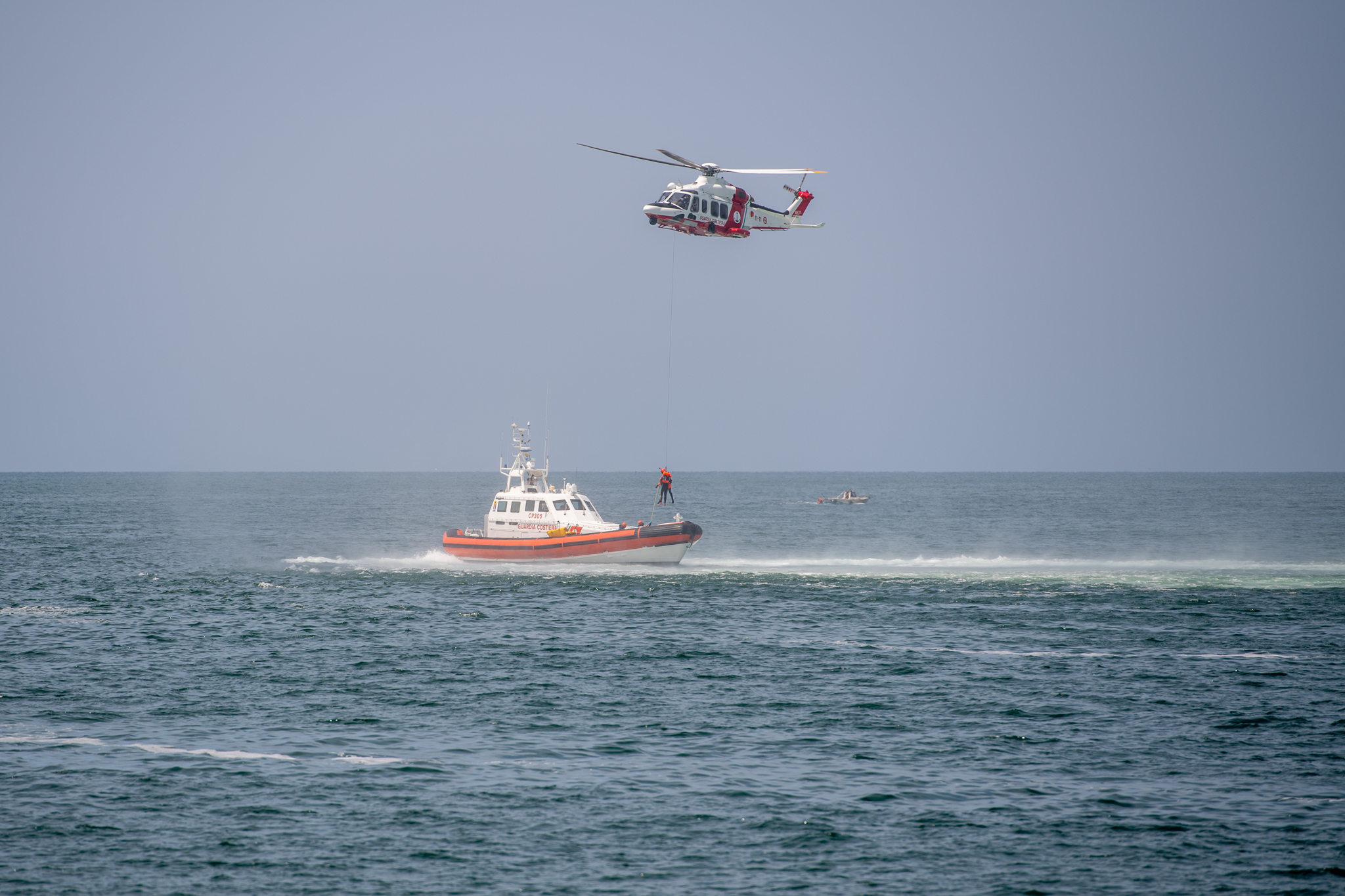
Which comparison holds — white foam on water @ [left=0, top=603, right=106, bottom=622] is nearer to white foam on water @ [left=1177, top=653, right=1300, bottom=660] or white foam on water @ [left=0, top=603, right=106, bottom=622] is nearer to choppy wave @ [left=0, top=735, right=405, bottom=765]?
choppy wave @ [left=0, top=735, right=405, bottom=765]

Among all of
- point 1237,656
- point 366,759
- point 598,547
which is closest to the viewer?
point 366,759

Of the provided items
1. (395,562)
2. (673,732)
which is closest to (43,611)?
(395,562)

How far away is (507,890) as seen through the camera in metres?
13.3

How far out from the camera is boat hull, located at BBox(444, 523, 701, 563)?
140 feet

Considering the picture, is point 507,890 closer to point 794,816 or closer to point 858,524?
point 794,816

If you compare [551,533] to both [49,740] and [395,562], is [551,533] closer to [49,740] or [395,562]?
[395,562]

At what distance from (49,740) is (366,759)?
5929mm

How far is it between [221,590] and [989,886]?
33806mm

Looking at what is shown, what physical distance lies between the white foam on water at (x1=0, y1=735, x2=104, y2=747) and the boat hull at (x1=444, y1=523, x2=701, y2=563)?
81.1ft

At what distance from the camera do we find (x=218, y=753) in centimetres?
A: 1848

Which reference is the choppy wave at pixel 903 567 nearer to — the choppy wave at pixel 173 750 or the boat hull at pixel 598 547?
the boat hull at pixel 598 547

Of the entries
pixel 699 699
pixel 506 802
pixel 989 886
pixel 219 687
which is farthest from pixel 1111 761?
pixel 219 687

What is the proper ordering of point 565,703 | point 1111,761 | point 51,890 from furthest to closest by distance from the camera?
point 565,703, point 1111,761, point 51,890

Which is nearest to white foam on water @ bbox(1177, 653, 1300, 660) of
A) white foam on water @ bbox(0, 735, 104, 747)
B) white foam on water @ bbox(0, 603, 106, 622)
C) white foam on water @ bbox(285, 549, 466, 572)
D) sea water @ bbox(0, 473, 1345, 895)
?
sea water @ bbox(0, 473, 1345, 895)
